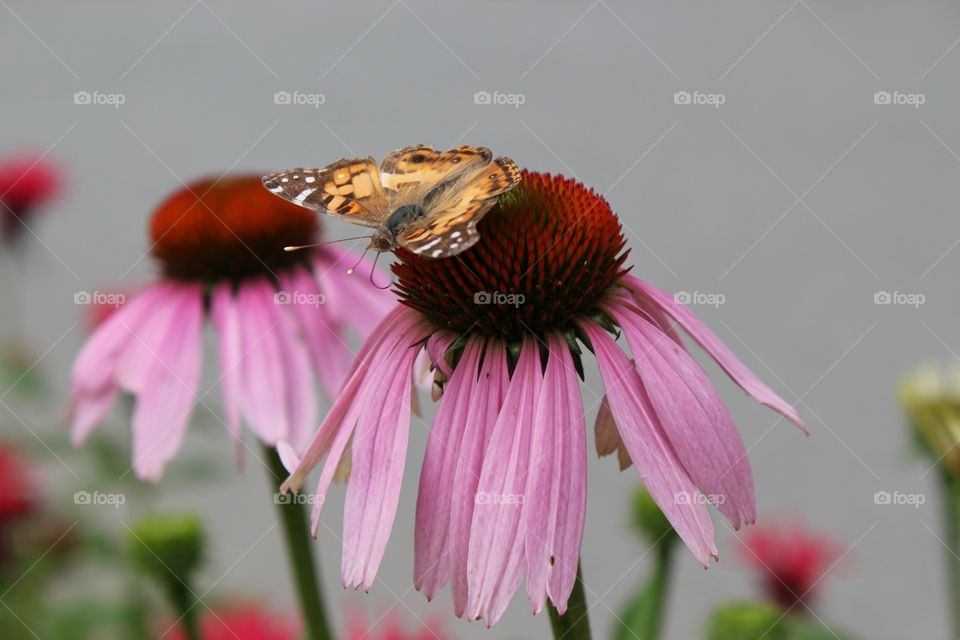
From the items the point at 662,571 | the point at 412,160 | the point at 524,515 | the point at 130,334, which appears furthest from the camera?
the point at 130,334

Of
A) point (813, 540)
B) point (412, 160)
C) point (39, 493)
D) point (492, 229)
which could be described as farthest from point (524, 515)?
point (39, 493)

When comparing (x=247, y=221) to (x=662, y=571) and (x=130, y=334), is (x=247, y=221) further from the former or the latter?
(x=662, y=571)

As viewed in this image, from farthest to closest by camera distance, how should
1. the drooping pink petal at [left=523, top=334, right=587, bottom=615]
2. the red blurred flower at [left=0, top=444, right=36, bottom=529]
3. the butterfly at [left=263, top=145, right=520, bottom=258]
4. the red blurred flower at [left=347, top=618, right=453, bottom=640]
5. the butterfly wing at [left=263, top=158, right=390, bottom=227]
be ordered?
the red blurred flower at [left=0, top=444, right=36, bottom=529] → the red blurred flower at [left=347, top=618, right=453, bottom=640] → the butterfly wing at [left=263, top=158, right=390, bottom=227] → the butterfly at [left=263, top=145, right=520, bottom=258] → the drooping pink petal at [left=523, top=334, right=587, bottom=615]
